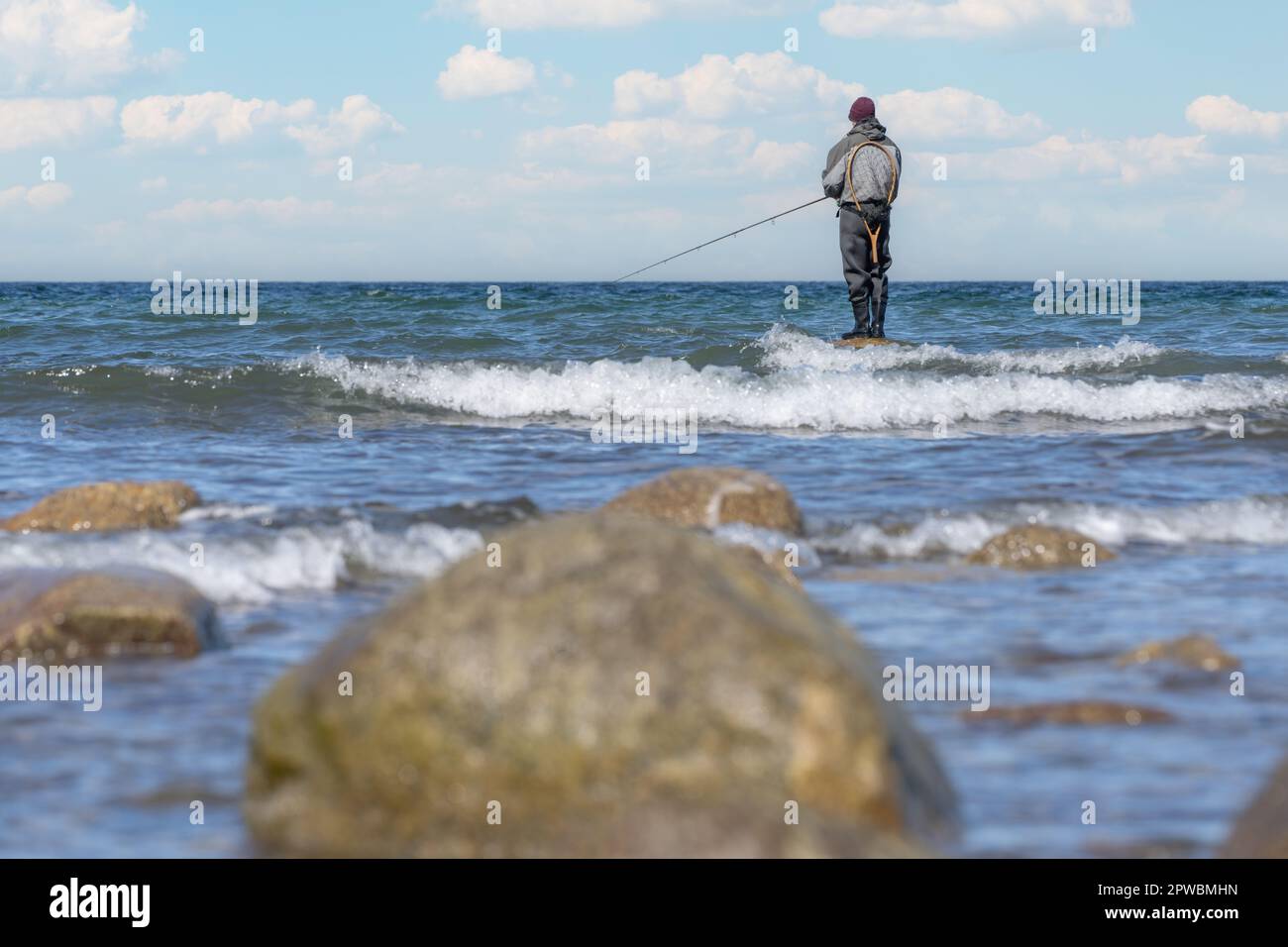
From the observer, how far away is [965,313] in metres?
23.0

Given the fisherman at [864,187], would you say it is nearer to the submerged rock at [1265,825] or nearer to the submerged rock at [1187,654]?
the submerged rock at [1187,654]

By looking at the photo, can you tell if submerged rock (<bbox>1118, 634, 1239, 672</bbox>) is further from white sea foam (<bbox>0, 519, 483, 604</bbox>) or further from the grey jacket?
the grey jacket

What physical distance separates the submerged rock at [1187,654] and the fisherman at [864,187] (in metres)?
8.70

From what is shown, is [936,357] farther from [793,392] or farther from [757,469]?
[757,469]

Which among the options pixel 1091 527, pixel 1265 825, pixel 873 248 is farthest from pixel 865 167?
pixel 1265 825

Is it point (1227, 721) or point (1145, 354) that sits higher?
point (1145, 354)

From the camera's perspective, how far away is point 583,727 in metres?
2.67

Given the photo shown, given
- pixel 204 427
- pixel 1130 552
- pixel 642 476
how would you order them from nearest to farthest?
pixel 1130 552, pixel 642 476, pixel 204 427

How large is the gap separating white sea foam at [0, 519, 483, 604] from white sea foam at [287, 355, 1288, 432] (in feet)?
17.5

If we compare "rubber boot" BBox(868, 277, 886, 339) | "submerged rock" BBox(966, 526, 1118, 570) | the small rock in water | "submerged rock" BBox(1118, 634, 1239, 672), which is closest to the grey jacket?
"rubber boot" BBox(868, 277, 886, 339)

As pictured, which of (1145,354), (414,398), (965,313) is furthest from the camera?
(965,313)
